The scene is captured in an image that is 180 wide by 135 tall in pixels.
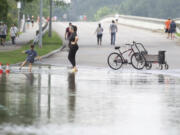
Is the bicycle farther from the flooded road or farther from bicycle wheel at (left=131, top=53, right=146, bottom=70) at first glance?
the flooded road

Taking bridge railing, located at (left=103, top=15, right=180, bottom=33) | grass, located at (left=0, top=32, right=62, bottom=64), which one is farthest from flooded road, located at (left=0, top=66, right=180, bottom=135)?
bridge railing, located at (left=103, top=15, right=180, bottom=33)

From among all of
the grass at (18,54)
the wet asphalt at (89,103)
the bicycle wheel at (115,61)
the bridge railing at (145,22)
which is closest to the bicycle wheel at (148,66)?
the bicycle wheel at (115,61)

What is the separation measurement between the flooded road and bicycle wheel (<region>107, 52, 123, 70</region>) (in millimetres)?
3721

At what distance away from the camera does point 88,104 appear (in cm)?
1494

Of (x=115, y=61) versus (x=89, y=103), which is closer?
(x=89, y=103)

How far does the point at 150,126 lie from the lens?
1180cm

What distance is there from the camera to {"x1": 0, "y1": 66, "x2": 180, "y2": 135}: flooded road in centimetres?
1145

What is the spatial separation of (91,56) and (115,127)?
26.5 meters

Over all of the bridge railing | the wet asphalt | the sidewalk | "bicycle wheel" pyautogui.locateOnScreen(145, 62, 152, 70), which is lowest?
the wet asphalt

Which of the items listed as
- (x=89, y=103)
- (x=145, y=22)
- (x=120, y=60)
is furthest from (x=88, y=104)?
(x=145, y=22)

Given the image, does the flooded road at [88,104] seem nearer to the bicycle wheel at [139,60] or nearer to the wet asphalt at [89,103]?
the wet asphalt at [89,103]

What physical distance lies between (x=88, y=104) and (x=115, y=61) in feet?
42.3

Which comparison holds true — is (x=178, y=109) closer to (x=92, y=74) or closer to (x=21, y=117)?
(x=21, y=117)

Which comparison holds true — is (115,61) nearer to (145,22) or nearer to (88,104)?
(88,104)
